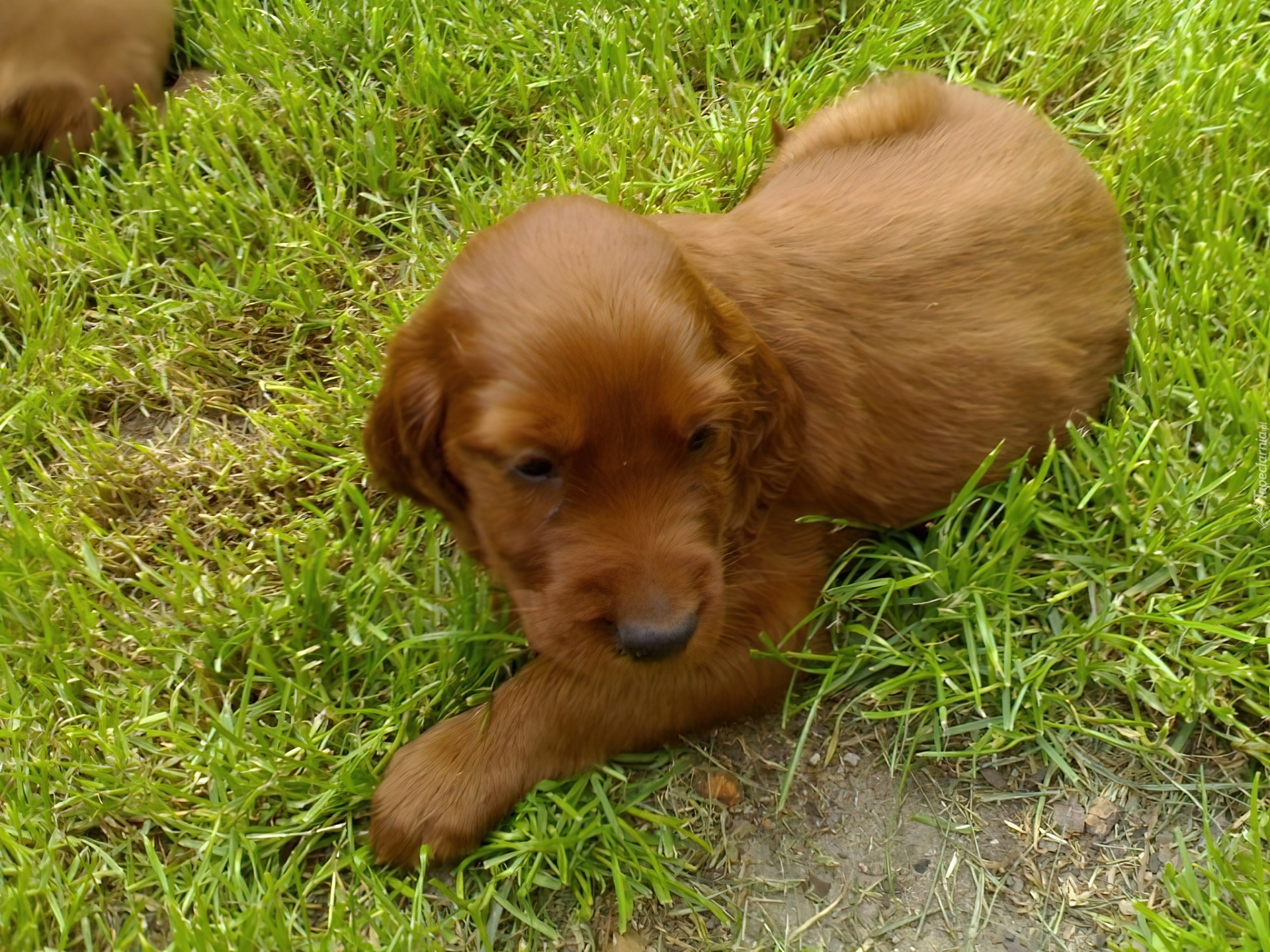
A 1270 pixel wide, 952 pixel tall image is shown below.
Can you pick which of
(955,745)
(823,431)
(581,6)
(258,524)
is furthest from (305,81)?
(955,745)

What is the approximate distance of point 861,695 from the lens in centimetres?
208

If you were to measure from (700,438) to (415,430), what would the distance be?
55 cm

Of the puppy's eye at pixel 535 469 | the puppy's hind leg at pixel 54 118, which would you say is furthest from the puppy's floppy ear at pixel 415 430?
the puppy's hind leg at pixel 54 118

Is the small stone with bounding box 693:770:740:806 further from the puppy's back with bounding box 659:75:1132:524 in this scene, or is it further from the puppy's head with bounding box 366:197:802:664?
the puppy's back with bounding box 659:75:1132:524

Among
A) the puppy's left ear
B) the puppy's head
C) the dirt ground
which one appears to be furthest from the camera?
the dirt ground

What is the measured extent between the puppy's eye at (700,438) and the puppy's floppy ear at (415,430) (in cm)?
47

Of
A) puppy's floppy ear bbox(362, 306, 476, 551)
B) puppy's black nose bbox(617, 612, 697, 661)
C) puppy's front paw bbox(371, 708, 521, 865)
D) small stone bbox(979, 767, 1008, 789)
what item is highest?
puppy's floppy ear bbox(362, 306, 476, 551)

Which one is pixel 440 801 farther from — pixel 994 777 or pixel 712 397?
pixel 994 777

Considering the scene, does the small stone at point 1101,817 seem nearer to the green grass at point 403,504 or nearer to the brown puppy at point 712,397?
the green grass at point 403,504

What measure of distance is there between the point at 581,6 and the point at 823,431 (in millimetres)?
2038

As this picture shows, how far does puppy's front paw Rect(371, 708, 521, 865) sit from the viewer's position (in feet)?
6.20

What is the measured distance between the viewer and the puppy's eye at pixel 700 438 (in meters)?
1.60

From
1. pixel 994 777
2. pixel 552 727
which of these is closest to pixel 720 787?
pixel 552 727

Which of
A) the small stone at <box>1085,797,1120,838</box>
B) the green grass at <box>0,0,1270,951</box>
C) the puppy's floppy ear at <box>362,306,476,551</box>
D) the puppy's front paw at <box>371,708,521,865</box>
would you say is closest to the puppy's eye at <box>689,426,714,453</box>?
the puppy's floppy ear at <box>362,306,476,551</box>
